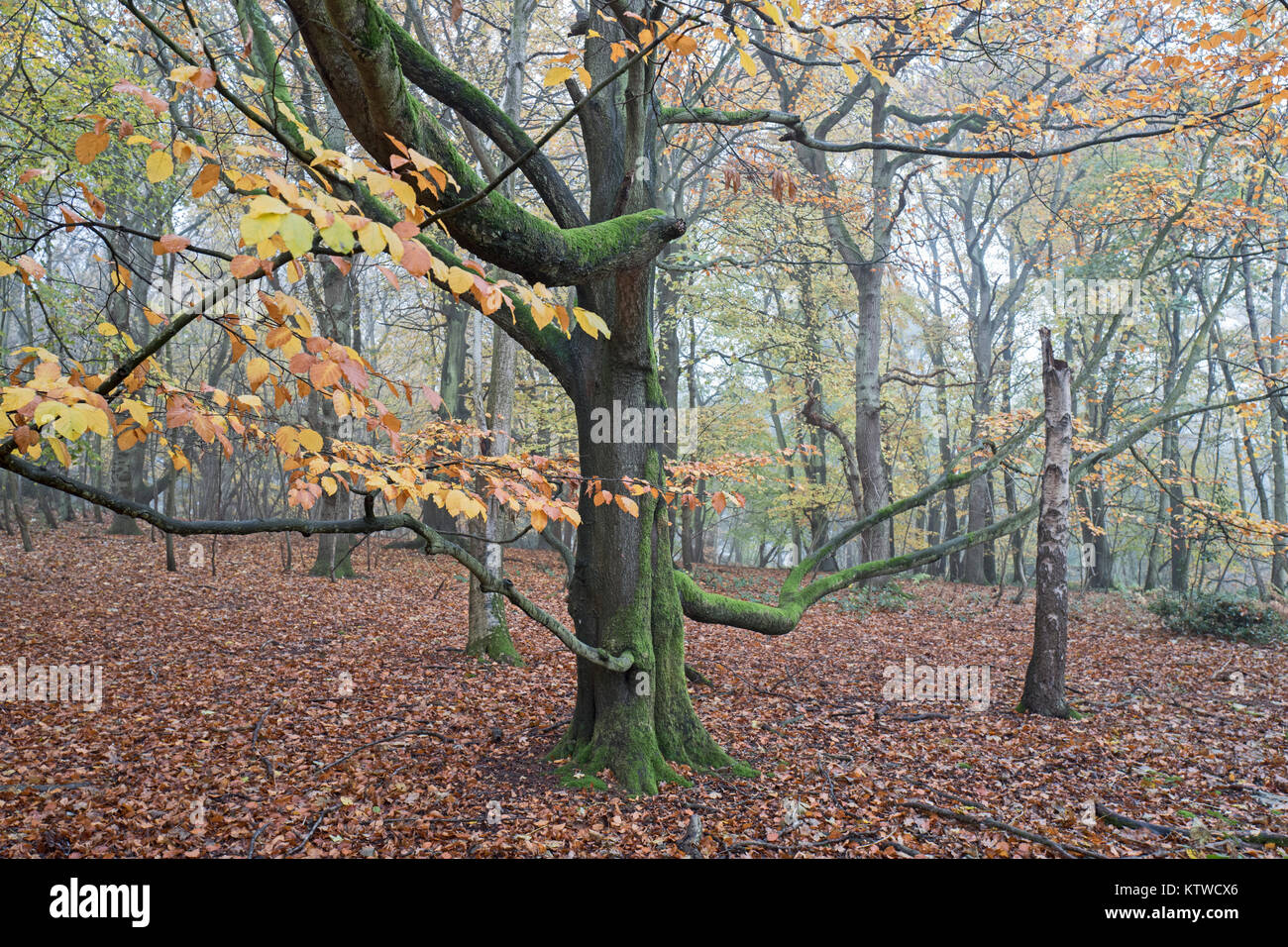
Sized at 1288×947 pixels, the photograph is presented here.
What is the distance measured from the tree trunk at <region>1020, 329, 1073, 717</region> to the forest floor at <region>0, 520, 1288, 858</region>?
0.33 metres

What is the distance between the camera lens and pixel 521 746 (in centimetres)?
565

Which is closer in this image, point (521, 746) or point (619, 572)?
point (619, 572)

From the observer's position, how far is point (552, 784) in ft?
15.9

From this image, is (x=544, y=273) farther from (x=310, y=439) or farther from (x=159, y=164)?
(x=159, y=164)

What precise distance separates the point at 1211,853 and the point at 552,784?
3.92 metres

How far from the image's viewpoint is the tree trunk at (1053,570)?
7027 millimetres

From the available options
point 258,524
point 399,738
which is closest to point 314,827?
point 399,738

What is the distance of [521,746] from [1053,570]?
17.5ft

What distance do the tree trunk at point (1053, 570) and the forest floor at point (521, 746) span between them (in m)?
0.33

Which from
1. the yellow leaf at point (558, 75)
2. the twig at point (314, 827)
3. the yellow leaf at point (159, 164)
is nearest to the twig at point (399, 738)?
the twig at point (314, 827)

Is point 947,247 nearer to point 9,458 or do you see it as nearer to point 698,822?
point 698,822

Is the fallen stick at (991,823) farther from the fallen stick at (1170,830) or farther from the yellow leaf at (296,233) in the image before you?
the yellow leaf at (296,233)

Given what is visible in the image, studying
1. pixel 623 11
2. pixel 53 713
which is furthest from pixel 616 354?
pixel 53 713

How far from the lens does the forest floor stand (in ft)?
14.0
